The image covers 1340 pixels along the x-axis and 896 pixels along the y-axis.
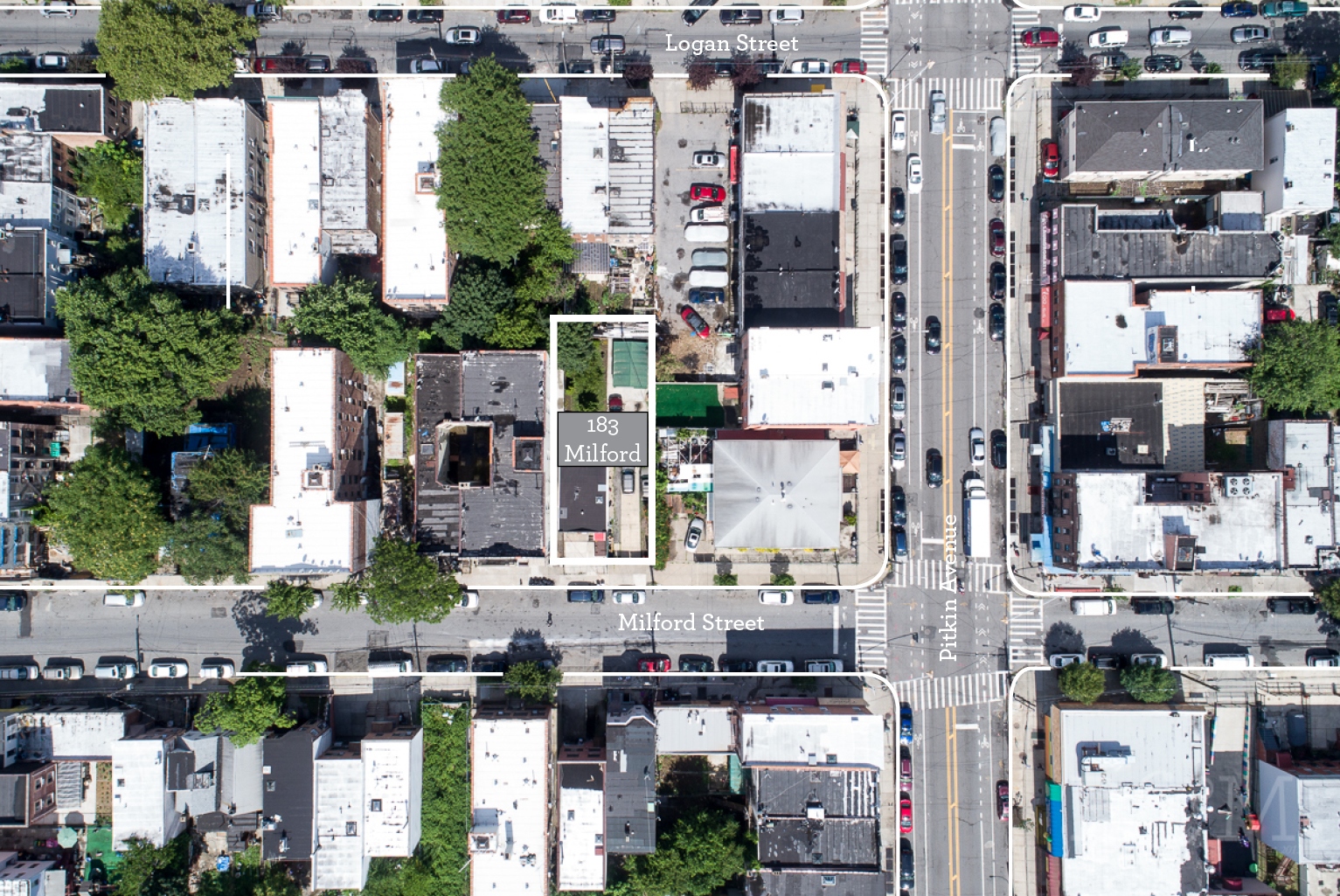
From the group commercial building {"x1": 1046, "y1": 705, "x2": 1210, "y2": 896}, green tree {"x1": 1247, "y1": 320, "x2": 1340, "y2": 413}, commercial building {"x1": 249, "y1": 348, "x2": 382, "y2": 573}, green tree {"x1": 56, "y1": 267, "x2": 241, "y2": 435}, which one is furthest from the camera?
commercial building {"x1": 1046, "y1": 705, "x2": 1210, "y2": 896}

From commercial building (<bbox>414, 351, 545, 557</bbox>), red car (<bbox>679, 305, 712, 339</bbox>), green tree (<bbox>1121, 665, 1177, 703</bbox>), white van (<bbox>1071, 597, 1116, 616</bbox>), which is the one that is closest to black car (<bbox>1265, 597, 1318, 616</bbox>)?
green tree (<bbox>1121, 665, 1177, 703</bbox>)

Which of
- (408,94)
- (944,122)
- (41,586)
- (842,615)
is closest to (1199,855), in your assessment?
(842,615)

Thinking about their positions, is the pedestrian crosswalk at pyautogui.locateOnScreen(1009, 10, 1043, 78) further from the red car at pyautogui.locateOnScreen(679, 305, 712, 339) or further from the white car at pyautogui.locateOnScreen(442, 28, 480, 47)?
the white car at pyautogui.locateOnScreen(442, 28, 480, 47)

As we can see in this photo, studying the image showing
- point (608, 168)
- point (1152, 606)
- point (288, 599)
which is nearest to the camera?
point (608, 168)

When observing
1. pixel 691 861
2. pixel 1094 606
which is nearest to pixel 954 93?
pixel 1094 606

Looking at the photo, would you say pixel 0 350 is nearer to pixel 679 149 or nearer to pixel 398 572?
pixel 398 572

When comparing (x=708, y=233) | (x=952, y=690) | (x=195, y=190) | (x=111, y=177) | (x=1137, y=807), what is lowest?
(x=1137, y=807)

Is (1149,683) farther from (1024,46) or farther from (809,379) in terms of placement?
(1024,46)
